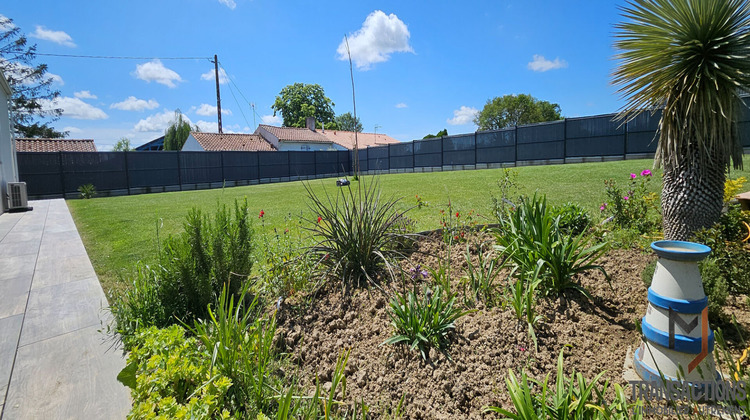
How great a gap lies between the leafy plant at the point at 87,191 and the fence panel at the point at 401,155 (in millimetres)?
16617

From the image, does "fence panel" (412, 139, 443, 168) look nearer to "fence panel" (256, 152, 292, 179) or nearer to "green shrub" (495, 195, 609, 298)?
"fence panel" (256, 152, 292, 179)

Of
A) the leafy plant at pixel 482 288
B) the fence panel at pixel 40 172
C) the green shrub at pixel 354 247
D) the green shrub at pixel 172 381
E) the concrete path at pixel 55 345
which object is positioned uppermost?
the fence panel at pixel 40 172

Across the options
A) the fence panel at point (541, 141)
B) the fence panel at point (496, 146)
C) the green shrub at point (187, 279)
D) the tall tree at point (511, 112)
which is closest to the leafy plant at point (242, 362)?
the green shrub at point (187, 279)

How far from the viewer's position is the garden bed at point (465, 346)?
65.0 inches

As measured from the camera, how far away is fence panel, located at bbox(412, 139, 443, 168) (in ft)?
72.8

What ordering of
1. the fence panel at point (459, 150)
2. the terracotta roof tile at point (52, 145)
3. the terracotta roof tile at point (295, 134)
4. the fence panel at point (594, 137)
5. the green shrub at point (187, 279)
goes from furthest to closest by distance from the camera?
the terracotta roof tile at point (295, 134), the terracotta roof tile at point (52, 145), the fence panel at point (459, 150), the fence panel at point (594, 137), the green shrub at point (187, 279)

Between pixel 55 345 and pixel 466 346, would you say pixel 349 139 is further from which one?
pixel 466 346

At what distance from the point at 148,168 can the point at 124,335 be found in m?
20.1

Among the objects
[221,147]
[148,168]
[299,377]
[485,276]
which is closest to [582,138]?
[485,276]

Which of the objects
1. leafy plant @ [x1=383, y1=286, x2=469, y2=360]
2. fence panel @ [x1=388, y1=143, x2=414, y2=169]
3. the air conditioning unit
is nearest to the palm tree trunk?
leafy plant @ [x1=383, y1=286, x2=469, y2=360]

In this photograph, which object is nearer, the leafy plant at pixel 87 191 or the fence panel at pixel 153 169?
the leafy plant at pixel 87 191

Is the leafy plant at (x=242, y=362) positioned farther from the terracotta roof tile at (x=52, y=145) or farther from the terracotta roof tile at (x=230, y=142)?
the terracotta roof tile at (x=230, y=142)

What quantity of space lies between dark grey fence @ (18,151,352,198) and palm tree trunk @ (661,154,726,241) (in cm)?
1429

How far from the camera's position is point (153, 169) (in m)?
19.3
